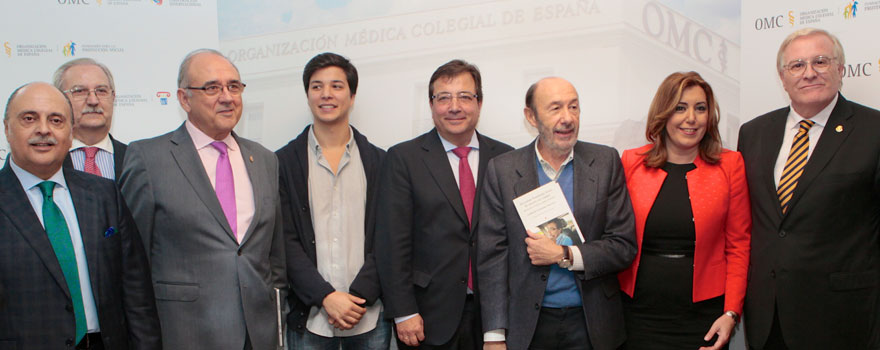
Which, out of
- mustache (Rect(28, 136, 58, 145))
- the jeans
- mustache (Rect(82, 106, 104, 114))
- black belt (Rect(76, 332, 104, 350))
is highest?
mustache (Rect(82, 106, 104, 114))

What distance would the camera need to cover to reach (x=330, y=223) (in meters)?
3.09

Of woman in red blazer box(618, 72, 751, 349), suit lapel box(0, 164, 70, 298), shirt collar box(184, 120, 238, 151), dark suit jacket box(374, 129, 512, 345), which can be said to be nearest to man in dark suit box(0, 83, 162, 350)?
suit lapel box(0, 164, 70, 298)

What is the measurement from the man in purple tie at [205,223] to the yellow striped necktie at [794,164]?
2222 millimetres

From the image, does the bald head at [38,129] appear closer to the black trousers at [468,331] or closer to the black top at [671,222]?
the black trousers at [468,331]

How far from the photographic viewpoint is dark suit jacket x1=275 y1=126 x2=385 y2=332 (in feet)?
9.65

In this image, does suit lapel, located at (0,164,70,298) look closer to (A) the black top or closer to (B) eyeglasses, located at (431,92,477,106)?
(B) eyeglasses, located at (431,92,477,106)

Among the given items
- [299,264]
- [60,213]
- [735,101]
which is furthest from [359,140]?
[735,101]

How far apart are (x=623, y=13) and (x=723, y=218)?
4.81 ft

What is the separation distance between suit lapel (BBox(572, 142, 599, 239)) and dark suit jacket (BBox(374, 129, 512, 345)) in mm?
459

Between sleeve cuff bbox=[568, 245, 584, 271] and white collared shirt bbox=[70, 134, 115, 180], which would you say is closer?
sleeve cuff bbox=[568, 245, 584, 271]

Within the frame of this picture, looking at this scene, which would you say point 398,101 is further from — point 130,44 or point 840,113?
point 840,113

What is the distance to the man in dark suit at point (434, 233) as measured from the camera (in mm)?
2828

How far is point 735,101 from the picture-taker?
3.56 meters

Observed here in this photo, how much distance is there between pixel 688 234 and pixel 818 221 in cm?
51
